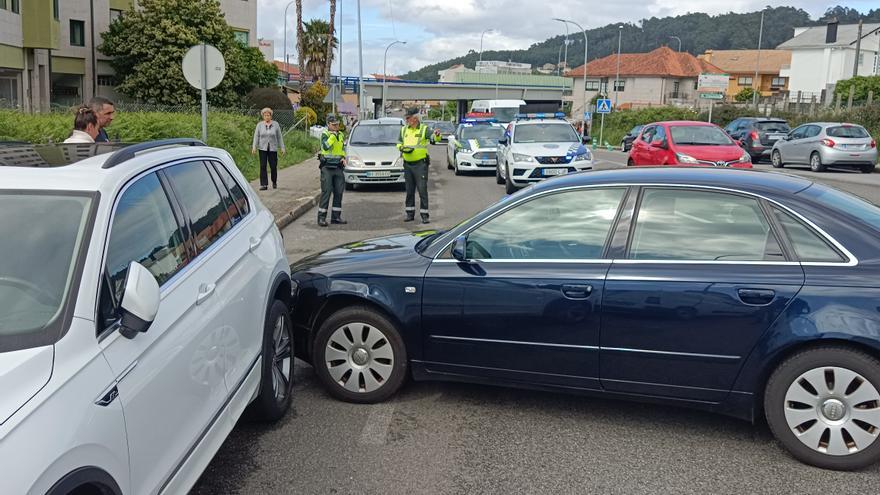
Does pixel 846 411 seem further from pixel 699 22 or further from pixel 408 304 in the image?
pixel 699 22

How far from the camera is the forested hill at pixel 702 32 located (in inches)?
5202

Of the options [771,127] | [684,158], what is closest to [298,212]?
[684,158]

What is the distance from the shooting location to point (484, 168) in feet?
73.9

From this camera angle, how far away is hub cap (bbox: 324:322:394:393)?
194 inches

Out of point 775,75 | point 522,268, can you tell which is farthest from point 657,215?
point 775,75

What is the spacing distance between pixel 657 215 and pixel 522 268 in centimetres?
83

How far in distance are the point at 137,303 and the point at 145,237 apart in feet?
2.37

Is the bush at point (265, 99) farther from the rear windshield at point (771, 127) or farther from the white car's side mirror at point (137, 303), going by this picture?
the white car's side mirror at point (137, 303)

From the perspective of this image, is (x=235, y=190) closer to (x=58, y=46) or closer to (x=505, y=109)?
(x=58, y=46)

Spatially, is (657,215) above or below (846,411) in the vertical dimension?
above

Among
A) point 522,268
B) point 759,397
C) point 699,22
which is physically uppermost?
Result: point 699,22

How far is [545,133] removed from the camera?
718 inches

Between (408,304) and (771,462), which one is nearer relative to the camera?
(771,462)

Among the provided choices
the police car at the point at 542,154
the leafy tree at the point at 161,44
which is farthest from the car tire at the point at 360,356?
the leafy tree at the point at 161,44
